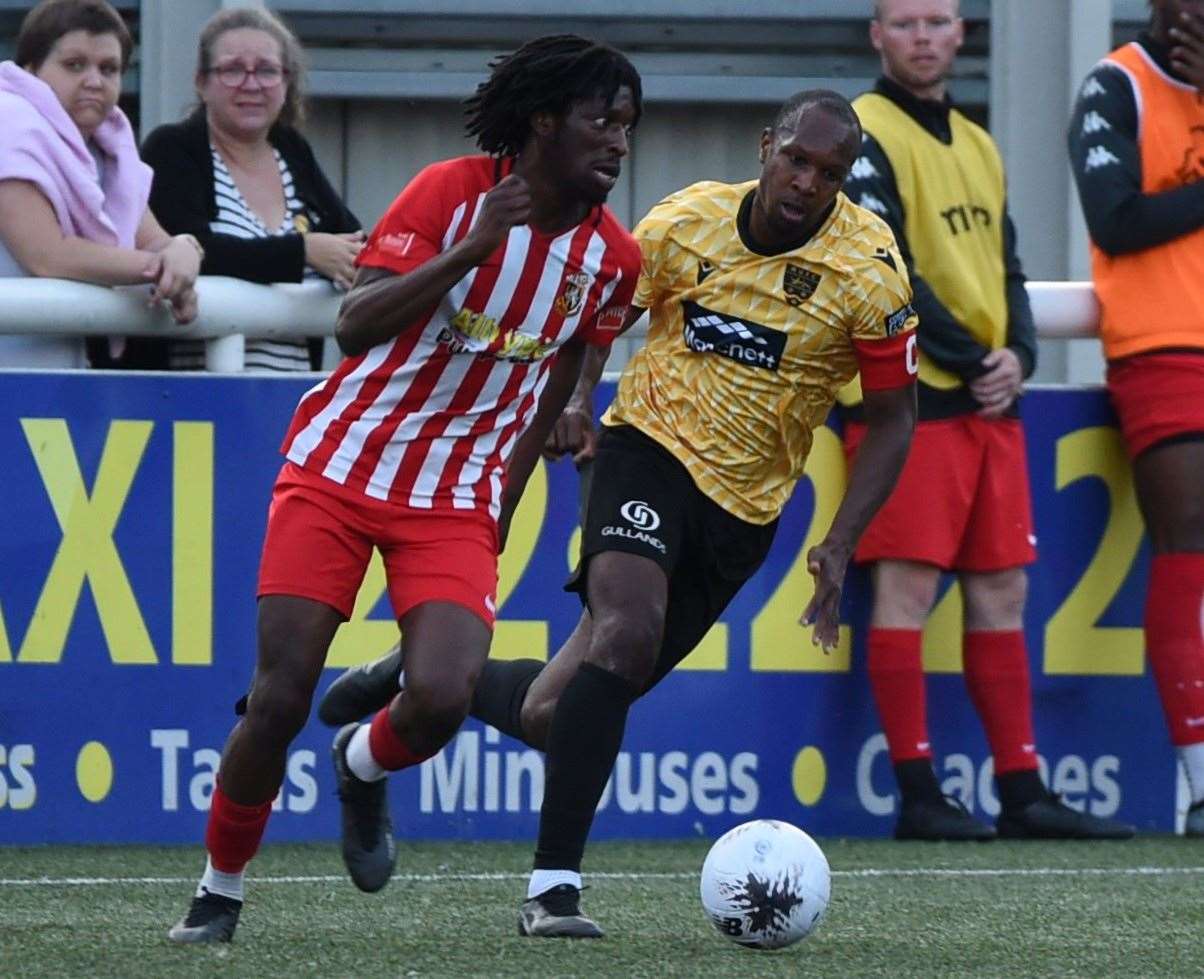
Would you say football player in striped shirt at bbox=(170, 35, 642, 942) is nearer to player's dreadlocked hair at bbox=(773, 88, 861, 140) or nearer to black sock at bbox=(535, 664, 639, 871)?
black sock at bbox=(535, 664, 639, 871)

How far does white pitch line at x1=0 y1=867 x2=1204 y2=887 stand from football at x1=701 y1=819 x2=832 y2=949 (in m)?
1.41

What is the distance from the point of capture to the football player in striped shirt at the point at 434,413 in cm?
486

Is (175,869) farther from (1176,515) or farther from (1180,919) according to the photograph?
(1176,515)

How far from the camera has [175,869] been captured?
6.34 meters

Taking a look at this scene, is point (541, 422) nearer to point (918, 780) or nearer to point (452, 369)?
point (452, 369)

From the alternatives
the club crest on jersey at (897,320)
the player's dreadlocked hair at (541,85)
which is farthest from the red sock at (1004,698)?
the player's dreadlocked hair at (541,85)

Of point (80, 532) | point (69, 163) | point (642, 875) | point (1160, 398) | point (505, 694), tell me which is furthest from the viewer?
point (1160, 398)

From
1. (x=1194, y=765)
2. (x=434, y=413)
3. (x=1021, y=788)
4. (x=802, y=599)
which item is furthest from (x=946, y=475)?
(x=434, y=413)

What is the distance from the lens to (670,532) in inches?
214

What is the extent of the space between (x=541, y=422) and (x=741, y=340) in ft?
1.81

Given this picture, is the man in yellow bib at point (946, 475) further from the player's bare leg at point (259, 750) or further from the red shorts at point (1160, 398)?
the player's bare leg at point (259, 750)

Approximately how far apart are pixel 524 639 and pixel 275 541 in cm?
206

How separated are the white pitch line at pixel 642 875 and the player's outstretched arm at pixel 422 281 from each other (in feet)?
5.62

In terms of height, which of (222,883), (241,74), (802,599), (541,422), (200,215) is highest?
(241,74)
